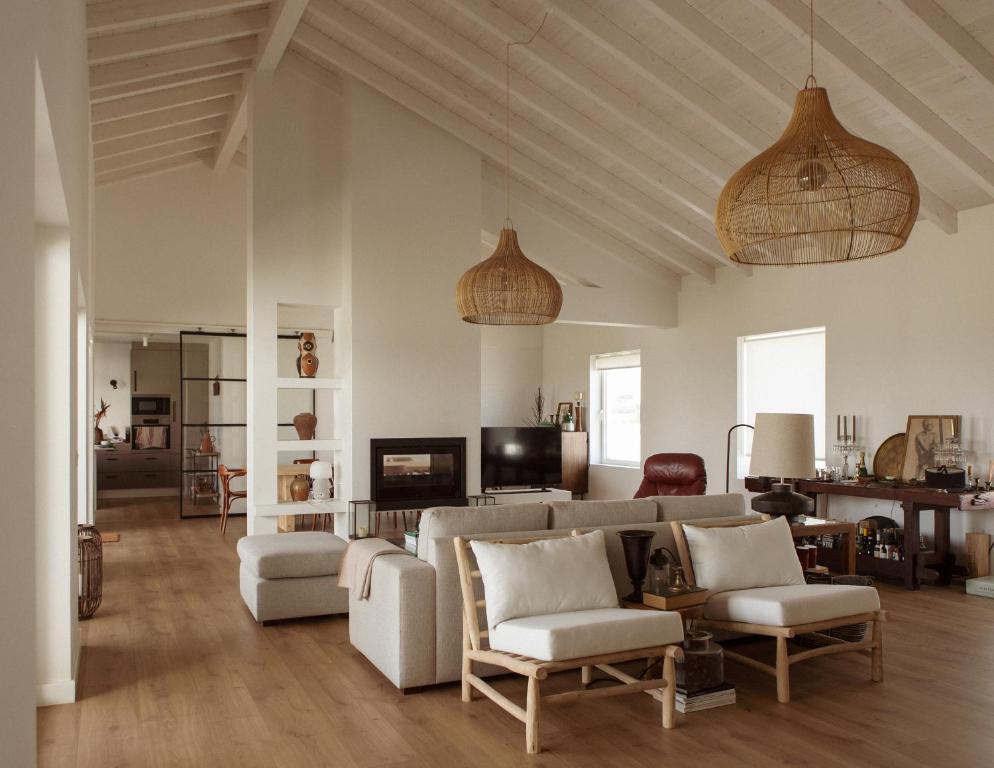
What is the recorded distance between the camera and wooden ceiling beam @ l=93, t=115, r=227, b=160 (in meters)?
8.43

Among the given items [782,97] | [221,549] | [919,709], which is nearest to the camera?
[919,709]

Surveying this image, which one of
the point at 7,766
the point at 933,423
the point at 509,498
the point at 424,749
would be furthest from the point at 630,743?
the point at 509,498

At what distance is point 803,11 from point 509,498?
19.6ft

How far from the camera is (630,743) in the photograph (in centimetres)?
328

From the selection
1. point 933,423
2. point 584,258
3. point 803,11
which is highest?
point 803,11

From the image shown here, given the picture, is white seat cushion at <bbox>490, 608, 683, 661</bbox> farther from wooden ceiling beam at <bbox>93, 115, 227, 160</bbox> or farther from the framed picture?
wooden ceiling beam at <bbox>93, 115, 227, 160</bbox>

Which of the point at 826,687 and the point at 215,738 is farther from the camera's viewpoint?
the point at 826,687

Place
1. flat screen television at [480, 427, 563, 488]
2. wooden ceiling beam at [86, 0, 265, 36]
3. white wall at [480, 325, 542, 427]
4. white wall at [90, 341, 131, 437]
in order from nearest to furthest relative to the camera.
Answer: wooden ceiling beam at [86, 0, 265, 36]
flat screen television at [480, 427, 563, 488]
white wall at [480, 325, 542, 427]
white wall at [90, 341, 131, 437]

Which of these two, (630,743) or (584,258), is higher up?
(584,258)

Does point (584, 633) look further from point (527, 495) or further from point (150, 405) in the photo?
point (150, 405)

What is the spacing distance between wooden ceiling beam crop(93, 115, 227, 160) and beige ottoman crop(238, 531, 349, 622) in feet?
16.4

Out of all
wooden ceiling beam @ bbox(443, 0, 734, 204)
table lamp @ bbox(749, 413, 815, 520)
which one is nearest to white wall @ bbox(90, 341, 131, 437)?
wooden ceiling beam @ bbox(443, 0, 734, 204)

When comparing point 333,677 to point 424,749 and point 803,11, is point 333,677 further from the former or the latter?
point 803,11

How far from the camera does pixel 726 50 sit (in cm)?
534
